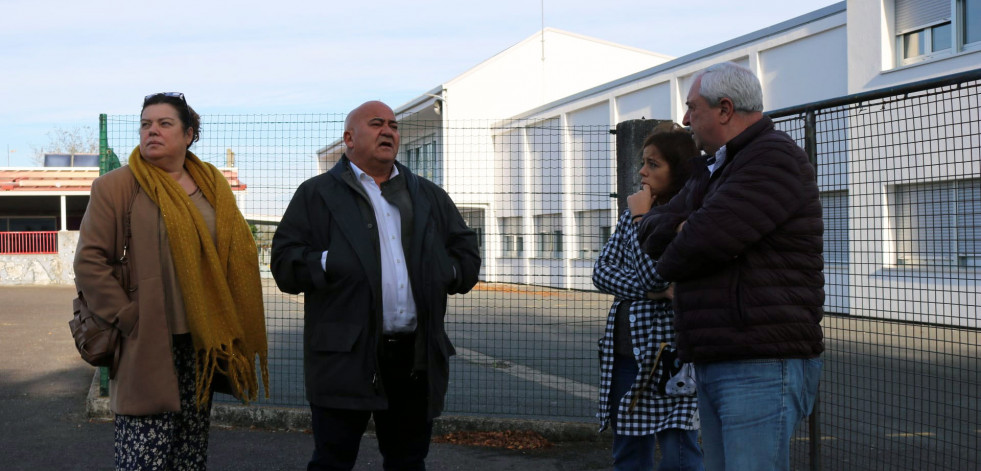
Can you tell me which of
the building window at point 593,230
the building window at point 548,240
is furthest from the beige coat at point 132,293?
the building window at point 593,230

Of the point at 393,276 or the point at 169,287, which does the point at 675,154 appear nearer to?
the point at 393,276

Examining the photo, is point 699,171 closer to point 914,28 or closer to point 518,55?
point 914,28

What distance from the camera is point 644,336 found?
4.01 meters

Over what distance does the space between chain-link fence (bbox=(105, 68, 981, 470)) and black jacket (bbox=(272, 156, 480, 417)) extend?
205 cm

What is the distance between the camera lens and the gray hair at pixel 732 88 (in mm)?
2936

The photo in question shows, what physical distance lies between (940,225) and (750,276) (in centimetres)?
288

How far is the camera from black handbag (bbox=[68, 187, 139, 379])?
3689mm

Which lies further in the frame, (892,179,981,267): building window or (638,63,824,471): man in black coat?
(892,179,981,267): building window

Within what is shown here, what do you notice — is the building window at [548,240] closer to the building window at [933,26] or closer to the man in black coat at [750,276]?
the man in black coat at [750,276]

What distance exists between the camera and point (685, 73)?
872 inches

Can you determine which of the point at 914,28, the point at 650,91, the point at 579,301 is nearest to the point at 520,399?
the point at 579,301

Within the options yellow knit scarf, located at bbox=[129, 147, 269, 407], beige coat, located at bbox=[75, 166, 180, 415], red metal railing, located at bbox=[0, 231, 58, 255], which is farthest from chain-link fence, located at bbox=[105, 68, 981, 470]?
red metal railing, located at bbox=[0, 231, 58, 255]

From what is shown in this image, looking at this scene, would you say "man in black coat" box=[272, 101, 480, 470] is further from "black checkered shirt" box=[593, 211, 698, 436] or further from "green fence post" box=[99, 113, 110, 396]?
"green fence post" box=[99, 113, 110, 396]

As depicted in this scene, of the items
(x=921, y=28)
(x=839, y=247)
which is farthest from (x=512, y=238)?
(x=921, y=28)
